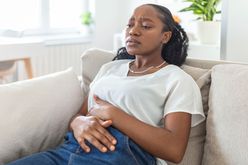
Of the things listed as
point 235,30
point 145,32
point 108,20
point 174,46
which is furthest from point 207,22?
point 108,20

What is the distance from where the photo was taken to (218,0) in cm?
268

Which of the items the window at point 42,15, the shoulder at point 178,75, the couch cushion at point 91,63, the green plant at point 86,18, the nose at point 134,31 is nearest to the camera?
the shoulder at point 178,75

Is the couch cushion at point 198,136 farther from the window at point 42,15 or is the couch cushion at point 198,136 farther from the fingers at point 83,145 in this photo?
the window at point 42,15

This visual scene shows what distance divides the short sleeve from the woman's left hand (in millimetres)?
182

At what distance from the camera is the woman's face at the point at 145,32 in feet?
4.98

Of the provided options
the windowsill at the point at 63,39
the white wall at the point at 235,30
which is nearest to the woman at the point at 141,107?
the white wall at the point at 235,30

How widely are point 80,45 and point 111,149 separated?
300 cm

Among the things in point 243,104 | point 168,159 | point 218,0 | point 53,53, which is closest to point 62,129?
point 168,159

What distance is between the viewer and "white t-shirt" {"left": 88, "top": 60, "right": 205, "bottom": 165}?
1.33 metres

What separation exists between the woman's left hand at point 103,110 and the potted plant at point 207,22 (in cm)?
138

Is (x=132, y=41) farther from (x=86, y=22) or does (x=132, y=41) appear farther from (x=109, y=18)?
(x=109, y=18)

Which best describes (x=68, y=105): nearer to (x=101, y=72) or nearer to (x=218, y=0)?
(x=101, y=72)

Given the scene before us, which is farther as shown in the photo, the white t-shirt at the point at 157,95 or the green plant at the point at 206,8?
the green plant at the point at 206,8

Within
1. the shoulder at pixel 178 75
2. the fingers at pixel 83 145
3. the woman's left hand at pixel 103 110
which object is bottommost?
the fingers at pixel 83 145
